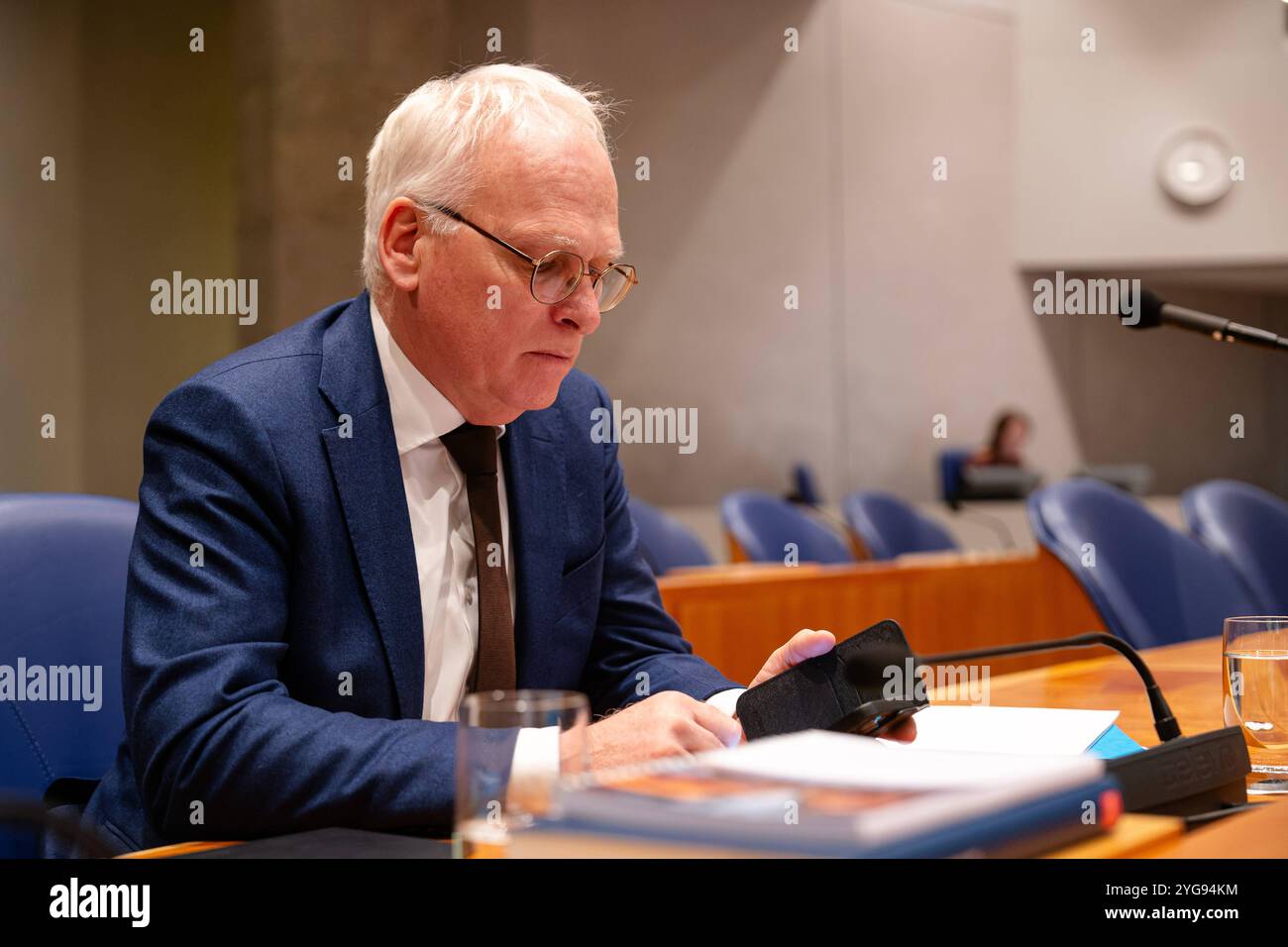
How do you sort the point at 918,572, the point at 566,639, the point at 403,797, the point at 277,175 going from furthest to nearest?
the point at 277,175, the point at 918,572, the point at 566,639, the point at 403,797

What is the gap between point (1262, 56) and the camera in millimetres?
8578

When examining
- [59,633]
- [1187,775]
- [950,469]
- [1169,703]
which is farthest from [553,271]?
[950,469]

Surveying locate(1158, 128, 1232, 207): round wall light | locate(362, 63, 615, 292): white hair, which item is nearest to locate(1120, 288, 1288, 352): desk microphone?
locate(362, 63, 615, 292): white hair

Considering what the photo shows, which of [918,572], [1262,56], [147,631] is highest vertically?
[1262,56]

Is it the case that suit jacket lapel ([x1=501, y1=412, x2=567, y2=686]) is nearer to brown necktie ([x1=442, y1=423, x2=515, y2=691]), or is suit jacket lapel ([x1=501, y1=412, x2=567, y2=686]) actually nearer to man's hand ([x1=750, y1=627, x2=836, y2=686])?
brown necktie ([x1=442, y1=423, x2=515, y2=691])

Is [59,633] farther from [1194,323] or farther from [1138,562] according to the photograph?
[1138,562]

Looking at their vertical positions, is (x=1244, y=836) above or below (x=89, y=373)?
below

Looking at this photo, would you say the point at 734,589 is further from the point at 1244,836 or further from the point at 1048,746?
the point at 1244,836

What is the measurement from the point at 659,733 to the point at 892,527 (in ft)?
16.0

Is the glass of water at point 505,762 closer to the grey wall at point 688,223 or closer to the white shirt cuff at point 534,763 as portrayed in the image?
the white shirt cuff at point 534,763

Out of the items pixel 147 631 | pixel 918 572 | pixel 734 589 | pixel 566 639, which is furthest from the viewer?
pixel 918 572

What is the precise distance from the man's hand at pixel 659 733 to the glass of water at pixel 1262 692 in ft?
1.68

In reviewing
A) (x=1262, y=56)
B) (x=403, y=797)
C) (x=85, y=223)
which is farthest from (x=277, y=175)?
(x=1262, y=56)
